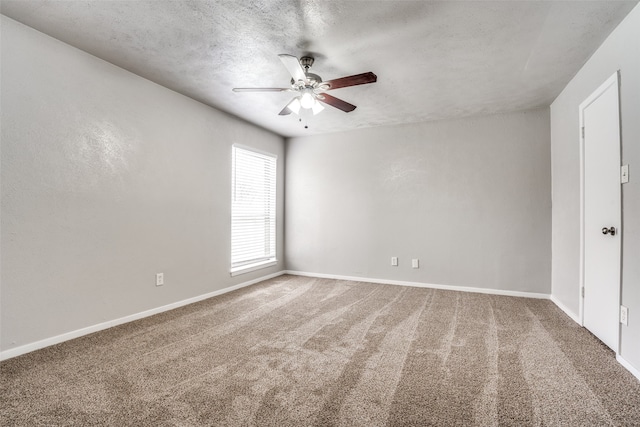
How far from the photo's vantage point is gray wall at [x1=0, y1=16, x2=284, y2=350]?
86.1 inches

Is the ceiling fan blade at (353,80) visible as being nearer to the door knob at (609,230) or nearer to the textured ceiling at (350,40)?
the textured ceiling at (350,40)

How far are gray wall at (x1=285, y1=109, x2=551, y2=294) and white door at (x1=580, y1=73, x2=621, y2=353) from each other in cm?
110

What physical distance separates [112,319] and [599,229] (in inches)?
171

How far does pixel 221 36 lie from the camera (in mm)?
2297

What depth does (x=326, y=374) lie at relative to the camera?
77.1 inches

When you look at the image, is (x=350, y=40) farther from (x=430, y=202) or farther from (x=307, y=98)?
(x=430, y=202)

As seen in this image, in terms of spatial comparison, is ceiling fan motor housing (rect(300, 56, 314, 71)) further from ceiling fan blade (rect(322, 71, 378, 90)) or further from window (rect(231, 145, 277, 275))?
window (rect(231, 145, 277, 275))

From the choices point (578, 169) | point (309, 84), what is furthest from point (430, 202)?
Answer: point (309, 84)

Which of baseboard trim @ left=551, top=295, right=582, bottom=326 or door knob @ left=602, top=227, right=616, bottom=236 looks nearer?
door knob @ left=602, top=227, right=616, bottom=236

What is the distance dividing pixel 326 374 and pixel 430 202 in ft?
10.2

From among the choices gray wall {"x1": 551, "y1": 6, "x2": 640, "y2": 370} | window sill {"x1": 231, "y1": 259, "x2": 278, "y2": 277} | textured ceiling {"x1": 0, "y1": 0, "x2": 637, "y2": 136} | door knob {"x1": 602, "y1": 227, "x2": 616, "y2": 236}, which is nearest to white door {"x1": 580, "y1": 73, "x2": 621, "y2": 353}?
door knob {"x1": 602, "y1": 227, "x2": 616, "y2": 236}

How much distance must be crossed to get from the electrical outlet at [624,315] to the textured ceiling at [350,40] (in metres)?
2.01

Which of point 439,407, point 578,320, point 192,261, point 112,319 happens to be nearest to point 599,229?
point 578,320

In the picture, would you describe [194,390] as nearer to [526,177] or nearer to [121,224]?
[121,224]
